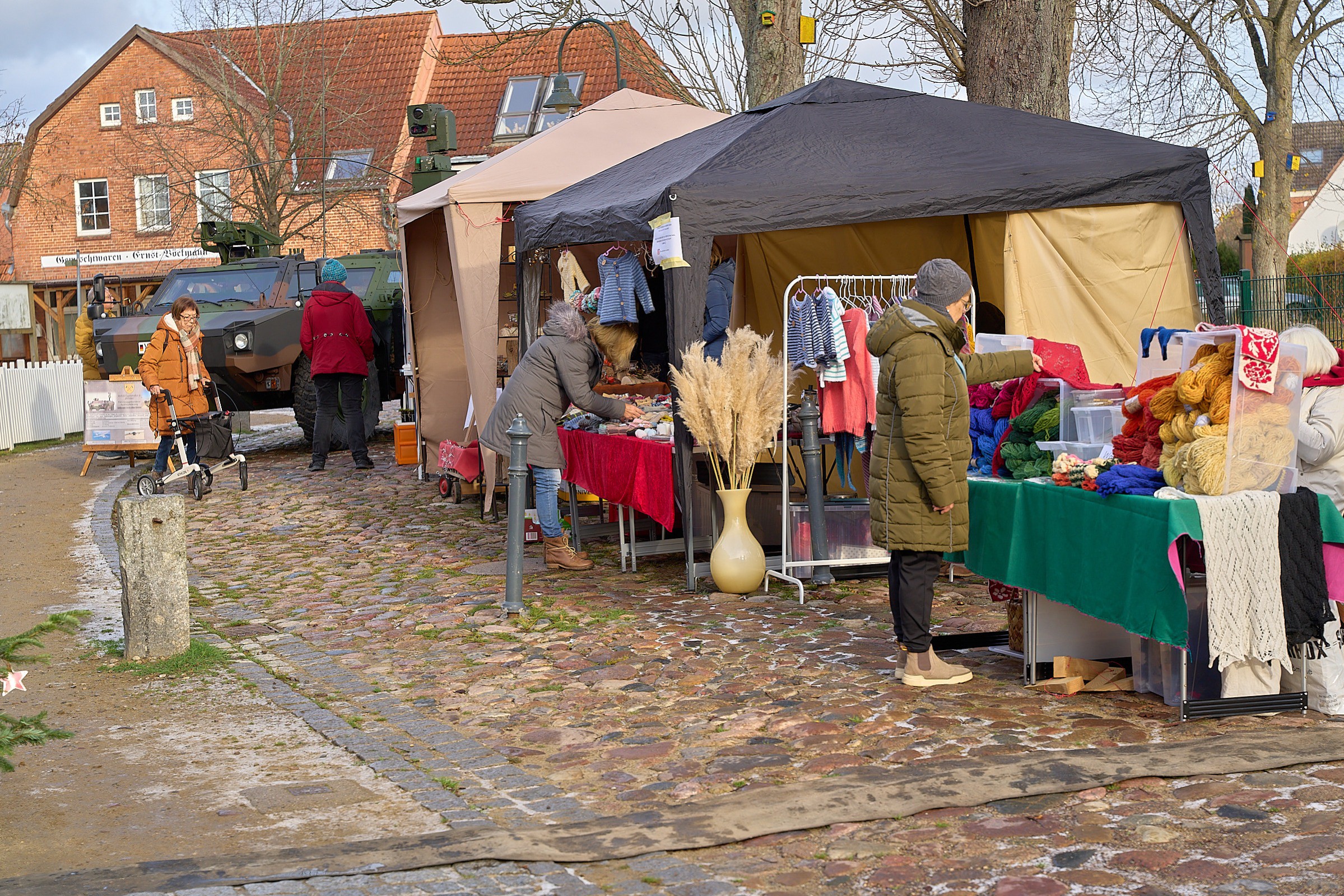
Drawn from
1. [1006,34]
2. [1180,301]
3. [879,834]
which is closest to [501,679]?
[879,834]

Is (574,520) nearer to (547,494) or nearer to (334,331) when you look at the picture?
(547,494)

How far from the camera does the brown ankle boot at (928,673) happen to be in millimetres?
6070

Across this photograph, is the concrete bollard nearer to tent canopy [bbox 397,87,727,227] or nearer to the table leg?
the table leg

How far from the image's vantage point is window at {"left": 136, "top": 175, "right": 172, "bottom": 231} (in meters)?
37.2

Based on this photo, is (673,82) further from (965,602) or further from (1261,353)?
(1261,353)

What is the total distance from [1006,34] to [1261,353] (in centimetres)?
637

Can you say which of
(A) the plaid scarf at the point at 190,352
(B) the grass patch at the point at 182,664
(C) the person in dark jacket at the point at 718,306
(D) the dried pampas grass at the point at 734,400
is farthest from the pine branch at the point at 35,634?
(A) the plaid scarf at the point at 190,352

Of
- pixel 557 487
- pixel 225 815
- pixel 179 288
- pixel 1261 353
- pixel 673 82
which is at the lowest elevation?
pixel 225 815

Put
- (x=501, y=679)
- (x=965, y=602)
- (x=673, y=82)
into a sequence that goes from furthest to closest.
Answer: (x=673, y=82)
(x=965, y=602)
(x=501, y=679)

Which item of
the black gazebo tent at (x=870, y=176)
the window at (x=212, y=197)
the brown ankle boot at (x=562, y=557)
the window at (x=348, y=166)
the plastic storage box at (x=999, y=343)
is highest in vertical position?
the window at (x=348, y=166)

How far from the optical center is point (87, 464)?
52.7 ft

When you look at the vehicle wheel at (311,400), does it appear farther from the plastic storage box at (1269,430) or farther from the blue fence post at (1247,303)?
the blue fence post at (1247,303)

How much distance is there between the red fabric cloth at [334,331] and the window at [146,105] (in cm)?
2681

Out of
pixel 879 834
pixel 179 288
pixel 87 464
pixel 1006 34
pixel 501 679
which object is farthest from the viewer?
pixel 179 288
